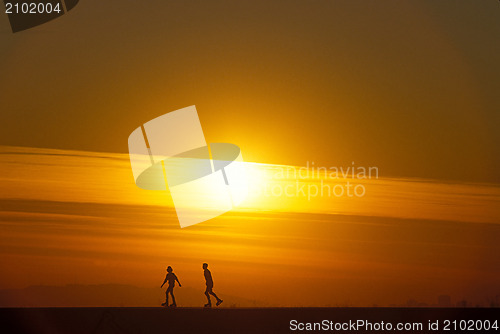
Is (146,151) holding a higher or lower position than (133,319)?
higher

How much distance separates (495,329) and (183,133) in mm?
4741

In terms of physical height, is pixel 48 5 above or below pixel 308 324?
above

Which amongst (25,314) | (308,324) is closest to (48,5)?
(25,314)

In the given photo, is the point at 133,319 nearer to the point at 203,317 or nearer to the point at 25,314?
the point at 203,317

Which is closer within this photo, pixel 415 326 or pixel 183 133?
pixel 415 326

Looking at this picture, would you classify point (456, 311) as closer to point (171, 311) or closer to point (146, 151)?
point (171, 311)

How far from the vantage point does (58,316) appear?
27.1ft

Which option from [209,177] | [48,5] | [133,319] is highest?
[48,5]

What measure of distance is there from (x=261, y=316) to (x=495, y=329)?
292cm

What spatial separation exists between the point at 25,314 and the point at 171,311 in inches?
74.9

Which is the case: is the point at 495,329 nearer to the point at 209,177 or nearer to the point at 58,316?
the point at 209,177

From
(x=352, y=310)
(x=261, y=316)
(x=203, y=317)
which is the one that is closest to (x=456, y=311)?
(x=352, y=310)

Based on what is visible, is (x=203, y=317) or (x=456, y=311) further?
(x=456, y=311)

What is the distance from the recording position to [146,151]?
863cm
